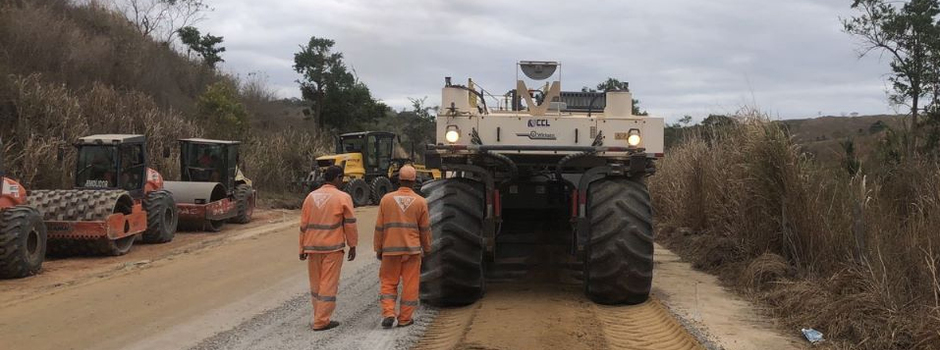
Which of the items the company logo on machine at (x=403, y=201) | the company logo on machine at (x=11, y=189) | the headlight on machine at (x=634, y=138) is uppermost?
the headlight on machine at (x=634, y=138)

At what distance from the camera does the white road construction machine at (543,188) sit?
7.40 m

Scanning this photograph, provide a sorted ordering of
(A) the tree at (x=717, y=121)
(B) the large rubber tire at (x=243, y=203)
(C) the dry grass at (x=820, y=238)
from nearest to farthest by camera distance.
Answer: (C) the dry grass at (x=820, y=238) → (A) the tree at (x=717, y=121) → (B) the large rubber tire at (x=243, y=203)

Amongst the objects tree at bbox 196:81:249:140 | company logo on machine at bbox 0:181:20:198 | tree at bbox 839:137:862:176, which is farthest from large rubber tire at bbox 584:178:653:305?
tree at bbox 196:81:249:140

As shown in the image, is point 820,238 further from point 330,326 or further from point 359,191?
point 359,191

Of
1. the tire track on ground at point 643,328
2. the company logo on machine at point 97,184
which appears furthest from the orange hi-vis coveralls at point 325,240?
the company logo on machine at point 97,184

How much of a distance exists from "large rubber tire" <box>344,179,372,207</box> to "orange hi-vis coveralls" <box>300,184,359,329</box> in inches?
696

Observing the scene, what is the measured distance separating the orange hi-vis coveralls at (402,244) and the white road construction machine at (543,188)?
51 centimetres

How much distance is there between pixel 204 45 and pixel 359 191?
25.4 m

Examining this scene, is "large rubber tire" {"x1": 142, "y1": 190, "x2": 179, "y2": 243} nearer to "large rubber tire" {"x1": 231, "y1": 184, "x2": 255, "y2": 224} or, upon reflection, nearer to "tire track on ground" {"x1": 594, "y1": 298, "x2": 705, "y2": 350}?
"large rubber tire" {"x1": 231, "y1": 184, "x2": 255, "y2": 224}

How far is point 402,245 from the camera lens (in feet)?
22.4

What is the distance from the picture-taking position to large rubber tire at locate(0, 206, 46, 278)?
9.84 meters

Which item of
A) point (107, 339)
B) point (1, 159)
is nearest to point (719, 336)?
point (107, 339)

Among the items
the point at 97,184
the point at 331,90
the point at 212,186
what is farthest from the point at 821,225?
the point at 331,90

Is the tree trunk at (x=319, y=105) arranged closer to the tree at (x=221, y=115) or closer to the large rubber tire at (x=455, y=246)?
the tree at (x=221, y=115)
